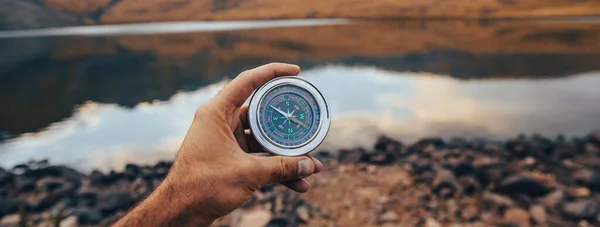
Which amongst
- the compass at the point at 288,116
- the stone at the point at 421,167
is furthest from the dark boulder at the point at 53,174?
the compass at the point at 288,116

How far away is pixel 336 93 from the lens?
15.5 meters

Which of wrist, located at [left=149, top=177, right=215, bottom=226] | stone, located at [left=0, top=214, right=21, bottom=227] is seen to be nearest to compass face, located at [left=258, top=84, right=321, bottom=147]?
wrist, located at [left=149, top=177, right=215, bottom=226]

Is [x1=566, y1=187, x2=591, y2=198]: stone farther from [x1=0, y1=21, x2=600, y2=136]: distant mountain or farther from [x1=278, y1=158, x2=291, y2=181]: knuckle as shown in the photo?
[x1=0, y1=21, x2=600, y2=136]: distant mountain

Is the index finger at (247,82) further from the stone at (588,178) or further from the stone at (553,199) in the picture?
the stone at (588,178)

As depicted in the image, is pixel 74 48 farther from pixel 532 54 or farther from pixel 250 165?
pixel 250 165

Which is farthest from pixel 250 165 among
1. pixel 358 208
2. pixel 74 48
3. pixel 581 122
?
pixel 74 48

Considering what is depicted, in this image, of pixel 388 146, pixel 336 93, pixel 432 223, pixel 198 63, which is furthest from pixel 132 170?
pixel 198 63

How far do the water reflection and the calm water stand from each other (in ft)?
0.11

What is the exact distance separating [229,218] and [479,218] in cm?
305

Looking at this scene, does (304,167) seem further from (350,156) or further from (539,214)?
(350,156)

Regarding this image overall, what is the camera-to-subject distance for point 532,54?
24922mm

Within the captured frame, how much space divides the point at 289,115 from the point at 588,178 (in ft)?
18.9

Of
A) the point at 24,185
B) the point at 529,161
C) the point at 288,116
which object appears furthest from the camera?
the point at 529,161

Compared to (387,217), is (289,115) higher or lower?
higher
